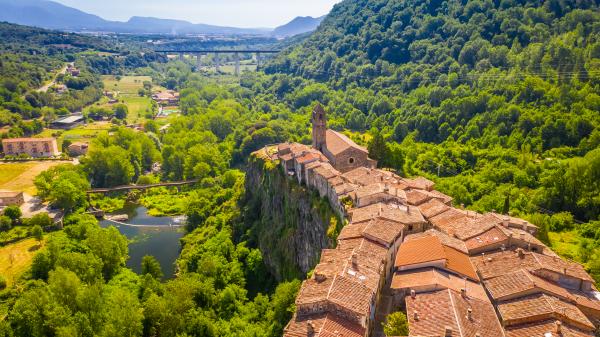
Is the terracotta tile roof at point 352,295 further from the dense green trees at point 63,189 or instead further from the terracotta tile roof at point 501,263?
the dense green trees at point 63,189

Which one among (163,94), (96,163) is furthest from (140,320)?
(163,94)

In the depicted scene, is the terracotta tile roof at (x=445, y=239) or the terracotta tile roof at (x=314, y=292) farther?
the terracotta tile roof at (x=445, y=239)

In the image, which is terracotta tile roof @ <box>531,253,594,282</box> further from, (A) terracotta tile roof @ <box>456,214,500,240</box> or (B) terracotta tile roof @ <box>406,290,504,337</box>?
(B) terracotta tile roof @ <box>406,290,504,337</box>

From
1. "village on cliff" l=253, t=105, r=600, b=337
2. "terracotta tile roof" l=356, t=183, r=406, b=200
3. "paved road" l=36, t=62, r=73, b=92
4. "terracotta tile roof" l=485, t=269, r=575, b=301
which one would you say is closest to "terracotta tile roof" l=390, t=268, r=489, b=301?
"village on cliff" l=253, t=105, r=600, b=337

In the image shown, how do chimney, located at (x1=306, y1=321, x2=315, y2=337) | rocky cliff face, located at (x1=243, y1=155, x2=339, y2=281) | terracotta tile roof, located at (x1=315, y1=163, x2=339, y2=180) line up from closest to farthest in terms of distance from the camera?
chimney, located at (x1=306, y1=321, x2=315, y2=337), rocky cliff face, located at (x1=243, y1=155, x2=339, y2=281), terracotta tile roof, located at (x1=315, y1=163, x2=339, y2=180)

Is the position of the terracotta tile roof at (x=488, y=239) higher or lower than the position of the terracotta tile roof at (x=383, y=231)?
lower

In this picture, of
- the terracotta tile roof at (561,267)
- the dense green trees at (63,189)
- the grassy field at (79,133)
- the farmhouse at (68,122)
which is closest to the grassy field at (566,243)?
the terracotta tile roof at (561,267)
